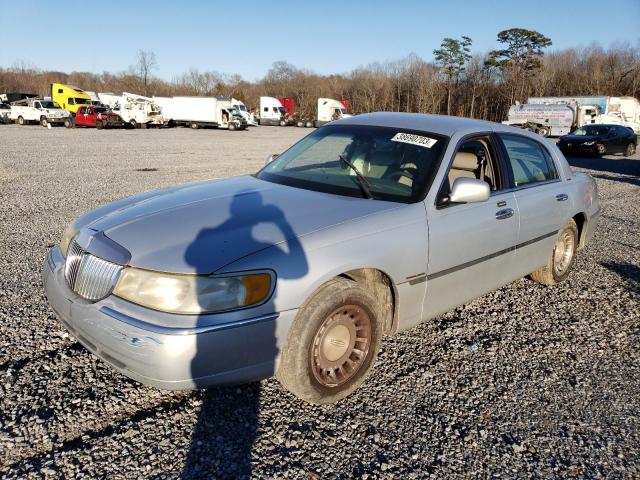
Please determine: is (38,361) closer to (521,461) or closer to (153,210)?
(153,210)

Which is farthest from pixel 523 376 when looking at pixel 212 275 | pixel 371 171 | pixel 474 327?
pixel 212 275

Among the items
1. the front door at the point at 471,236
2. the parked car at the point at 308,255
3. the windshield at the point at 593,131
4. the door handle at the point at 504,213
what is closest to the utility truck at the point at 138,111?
the windshield at the point at 593,131

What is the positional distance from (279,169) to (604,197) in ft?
32.2

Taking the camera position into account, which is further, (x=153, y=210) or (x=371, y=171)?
(x=371, y=171)

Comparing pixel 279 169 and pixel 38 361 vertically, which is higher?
pixel 279 169

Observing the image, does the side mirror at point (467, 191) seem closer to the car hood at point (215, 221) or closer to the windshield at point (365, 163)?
the windshield at point (365, 163)

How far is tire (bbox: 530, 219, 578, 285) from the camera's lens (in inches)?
198

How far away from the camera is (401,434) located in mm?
2758

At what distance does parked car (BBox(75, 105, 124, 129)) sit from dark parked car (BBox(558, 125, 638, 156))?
3036 cm

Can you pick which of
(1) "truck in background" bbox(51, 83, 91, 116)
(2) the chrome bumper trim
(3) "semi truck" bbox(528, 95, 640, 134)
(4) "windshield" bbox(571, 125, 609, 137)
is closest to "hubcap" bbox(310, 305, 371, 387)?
(2) the chrome bumper trim

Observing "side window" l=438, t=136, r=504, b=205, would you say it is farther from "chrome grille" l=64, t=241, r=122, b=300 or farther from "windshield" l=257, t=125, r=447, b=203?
"chrome grille" l=64, t=241, r=122, b=300

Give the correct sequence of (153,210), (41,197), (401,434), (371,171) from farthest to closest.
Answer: (41,197) < (371,171) < (153,210) < (401,434)

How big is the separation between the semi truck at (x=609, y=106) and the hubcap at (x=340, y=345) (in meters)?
→ 40.8

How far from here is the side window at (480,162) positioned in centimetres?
405
